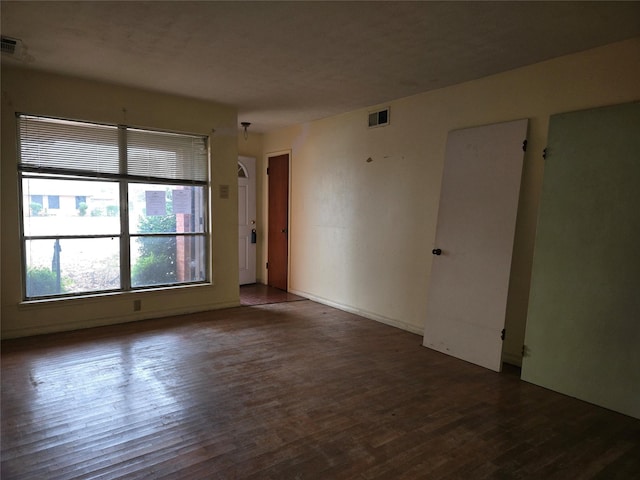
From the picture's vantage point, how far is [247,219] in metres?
7.15

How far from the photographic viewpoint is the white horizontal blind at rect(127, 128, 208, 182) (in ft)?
15.4

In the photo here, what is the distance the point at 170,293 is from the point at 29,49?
9.38 ft

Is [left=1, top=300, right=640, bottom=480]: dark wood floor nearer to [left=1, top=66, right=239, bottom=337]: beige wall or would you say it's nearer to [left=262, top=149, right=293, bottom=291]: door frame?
[left=1, top=66, right=239, bottom=337]: beige wall

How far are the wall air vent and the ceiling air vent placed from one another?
3553mm

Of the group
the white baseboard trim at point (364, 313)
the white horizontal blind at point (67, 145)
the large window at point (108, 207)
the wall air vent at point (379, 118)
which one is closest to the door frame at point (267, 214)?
the white baseboard trim at point (364, 313)

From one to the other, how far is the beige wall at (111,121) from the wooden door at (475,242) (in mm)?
2791

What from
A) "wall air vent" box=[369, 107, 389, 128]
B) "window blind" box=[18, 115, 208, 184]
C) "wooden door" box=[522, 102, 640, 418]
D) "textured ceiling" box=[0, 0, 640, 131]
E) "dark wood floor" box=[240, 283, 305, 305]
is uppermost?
"textured ceiling" box=[0, 0, 640, 131]

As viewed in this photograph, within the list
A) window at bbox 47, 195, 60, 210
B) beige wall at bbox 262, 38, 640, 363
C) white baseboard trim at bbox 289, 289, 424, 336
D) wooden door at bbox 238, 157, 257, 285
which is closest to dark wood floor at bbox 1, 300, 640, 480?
white baseboard trim at bbox 289, 289, 424, 336

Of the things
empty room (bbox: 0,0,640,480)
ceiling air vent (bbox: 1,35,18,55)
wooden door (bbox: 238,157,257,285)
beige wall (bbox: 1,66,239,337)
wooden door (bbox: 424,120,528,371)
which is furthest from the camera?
wooden door (bbox: 238,157,257,285)

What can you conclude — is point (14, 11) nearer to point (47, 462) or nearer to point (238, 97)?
point (238, 97)

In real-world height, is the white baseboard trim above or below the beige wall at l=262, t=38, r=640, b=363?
below

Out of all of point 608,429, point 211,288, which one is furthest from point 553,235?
point 211,288

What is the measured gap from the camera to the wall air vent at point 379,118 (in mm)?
4812

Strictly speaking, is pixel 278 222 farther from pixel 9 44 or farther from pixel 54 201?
pixel 9 44
